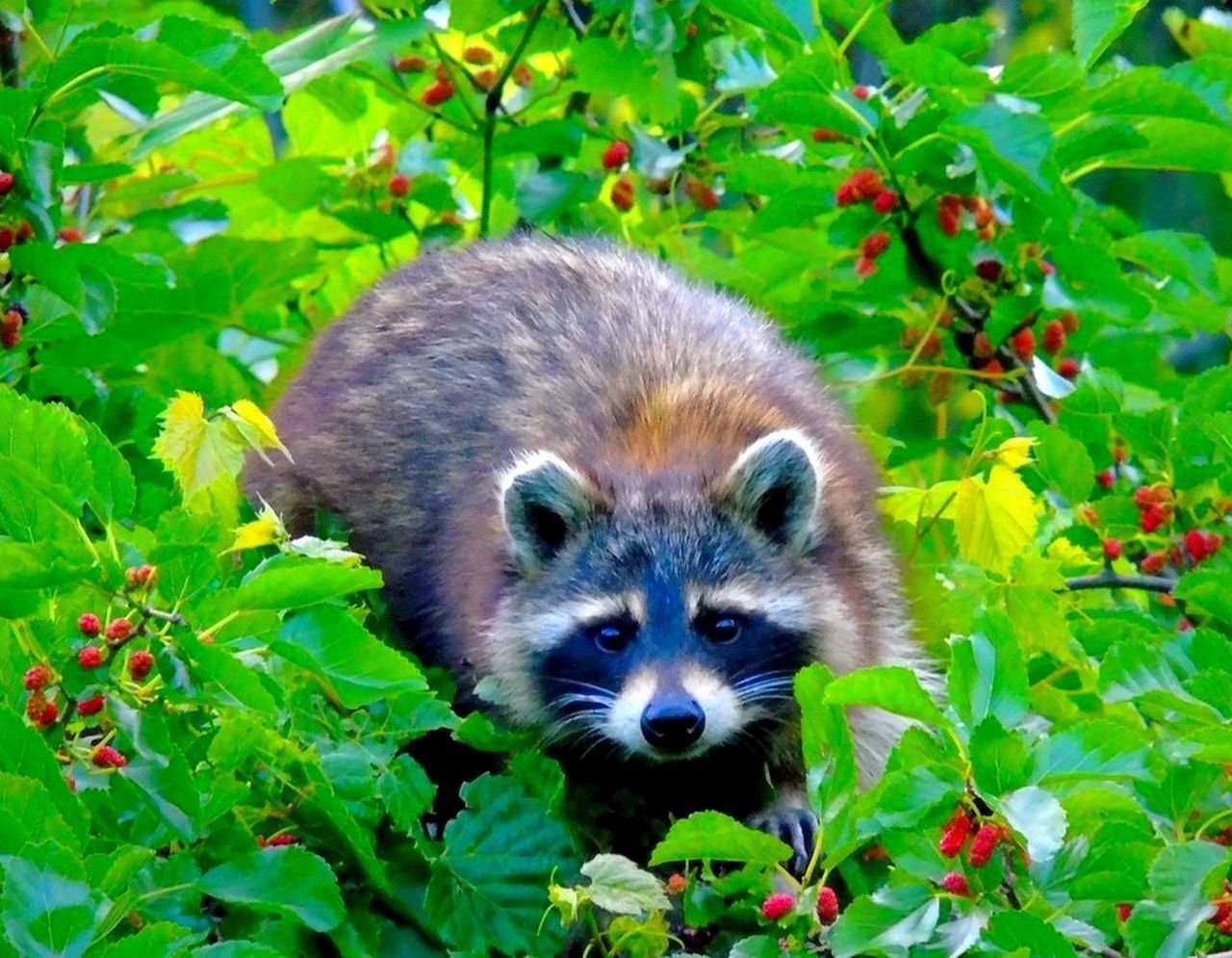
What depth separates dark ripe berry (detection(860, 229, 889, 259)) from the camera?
20.4ft

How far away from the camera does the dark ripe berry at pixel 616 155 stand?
696 centimetres

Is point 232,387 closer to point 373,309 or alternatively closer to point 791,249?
point 373,309

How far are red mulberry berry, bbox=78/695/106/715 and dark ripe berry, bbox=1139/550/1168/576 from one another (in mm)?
3038

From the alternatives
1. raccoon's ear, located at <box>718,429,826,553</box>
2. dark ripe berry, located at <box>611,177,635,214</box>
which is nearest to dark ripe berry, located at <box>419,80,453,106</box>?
dark ripe berry, located at <box>611,177,635,214</box>

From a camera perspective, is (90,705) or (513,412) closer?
(90,705)

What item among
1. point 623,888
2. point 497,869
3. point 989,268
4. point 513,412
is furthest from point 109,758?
point 989,268

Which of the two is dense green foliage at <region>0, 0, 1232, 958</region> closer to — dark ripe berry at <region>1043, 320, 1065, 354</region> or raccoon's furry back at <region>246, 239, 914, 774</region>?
dark ripe berry at <region>1043, 320, 1065, 354</region>

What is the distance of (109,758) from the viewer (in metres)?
3.99

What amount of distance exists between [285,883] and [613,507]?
2.34 m

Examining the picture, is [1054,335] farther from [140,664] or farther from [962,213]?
[140,664]

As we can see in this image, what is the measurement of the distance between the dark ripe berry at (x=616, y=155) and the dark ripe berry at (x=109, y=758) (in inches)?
136

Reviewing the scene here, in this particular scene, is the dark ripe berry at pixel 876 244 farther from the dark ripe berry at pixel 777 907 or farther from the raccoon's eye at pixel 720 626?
the dark ripe berry at pixel 777 907

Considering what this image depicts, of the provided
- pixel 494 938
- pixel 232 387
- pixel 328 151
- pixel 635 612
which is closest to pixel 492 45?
pixel 328 151

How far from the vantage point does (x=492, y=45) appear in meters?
7.09
